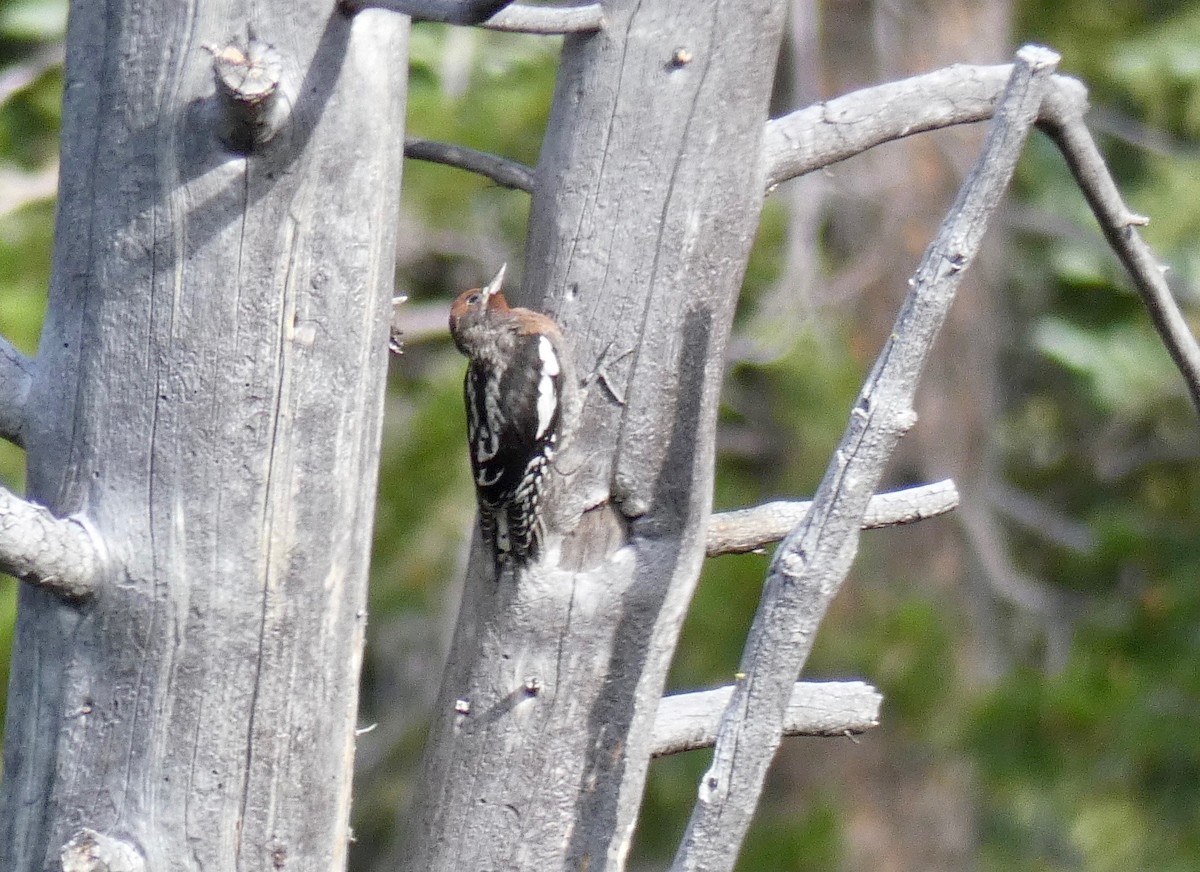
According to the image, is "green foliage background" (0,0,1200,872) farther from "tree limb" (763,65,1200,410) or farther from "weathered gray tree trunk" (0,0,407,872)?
"tree limb" (763,65,1200,410)

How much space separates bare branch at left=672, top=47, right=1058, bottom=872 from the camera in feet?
5.48

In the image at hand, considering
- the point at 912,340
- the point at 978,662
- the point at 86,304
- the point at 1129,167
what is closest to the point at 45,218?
the point at 86,304

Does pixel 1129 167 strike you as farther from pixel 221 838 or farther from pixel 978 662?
pixel 221 838

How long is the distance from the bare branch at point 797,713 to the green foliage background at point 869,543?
2.29 metres

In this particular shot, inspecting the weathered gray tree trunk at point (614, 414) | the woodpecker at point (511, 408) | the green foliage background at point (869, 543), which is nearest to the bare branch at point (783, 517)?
the weathered gray tree trunk at point (614, 414)

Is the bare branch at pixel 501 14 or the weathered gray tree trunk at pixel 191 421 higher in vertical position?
the bare branch at pixel 501 14

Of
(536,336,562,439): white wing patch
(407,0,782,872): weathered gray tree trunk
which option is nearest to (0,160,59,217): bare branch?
(536,336,562,439): white wing patch

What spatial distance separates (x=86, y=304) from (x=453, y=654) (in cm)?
75

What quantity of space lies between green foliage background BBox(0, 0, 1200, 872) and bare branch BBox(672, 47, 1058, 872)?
2.65 metres

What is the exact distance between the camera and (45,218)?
501 cm

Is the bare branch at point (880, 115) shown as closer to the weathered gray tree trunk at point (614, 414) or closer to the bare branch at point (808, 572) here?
the weathered gray tree trunk at point (614, 414)

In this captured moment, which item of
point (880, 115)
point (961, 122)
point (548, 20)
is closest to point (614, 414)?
point (548, 20)

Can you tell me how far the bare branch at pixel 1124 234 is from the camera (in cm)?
225

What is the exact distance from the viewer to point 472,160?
6.97 feet
